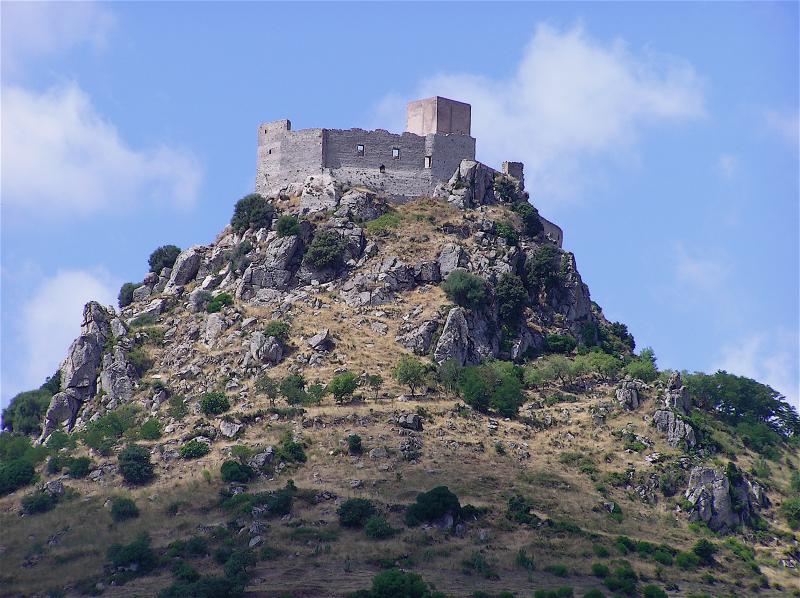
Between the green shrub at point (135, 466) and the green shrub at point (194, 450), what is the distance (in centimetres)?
190

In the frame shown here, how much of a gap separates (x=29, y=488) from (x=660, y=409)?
35.2 meters

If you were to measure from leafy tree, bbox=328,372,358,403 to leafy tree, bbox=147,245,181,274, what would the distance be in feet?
72.0

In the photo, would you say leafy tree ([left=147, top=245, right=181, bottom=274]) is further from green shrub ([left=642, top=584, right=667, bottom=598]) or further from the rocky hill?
green shrub ([left=642, top=584, right=667, bottom=598])

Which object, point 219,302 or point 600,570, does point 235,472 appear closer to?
point 219,302

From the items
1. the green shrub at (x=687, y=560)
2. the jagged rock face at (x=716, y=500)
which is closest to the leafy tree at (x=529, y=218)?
the jagged rock face at (x=716, y=500)

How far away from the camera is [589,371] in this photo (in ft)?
286

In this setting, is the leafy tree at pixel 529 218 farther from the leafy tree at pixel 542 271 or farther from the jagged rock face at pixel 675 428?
the jagged rock face at pixel 675 428

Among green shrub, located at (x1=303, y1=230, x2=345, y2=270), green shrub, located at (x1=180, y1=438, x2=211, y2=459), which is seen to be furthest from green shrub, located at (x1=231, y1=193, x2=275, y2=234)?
green shrub, located at (x1=180, y1=438, x2=211, y2=459)

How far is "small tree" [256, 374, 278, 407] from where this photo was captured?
7969cm

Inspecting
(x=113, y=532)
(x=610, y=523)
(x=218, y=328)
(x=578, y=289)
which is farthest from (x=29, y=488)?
(x=578, y=289)

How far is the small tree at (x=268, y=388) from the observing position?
7969 centimetres

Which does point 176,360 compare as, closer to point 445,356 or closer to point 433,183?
point 445,356

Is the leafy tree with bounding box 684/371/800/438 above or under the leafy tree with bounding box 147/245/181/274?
under

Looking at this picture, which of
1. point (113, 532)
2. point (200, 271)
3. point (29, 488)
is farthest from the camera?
point (200, 271)
